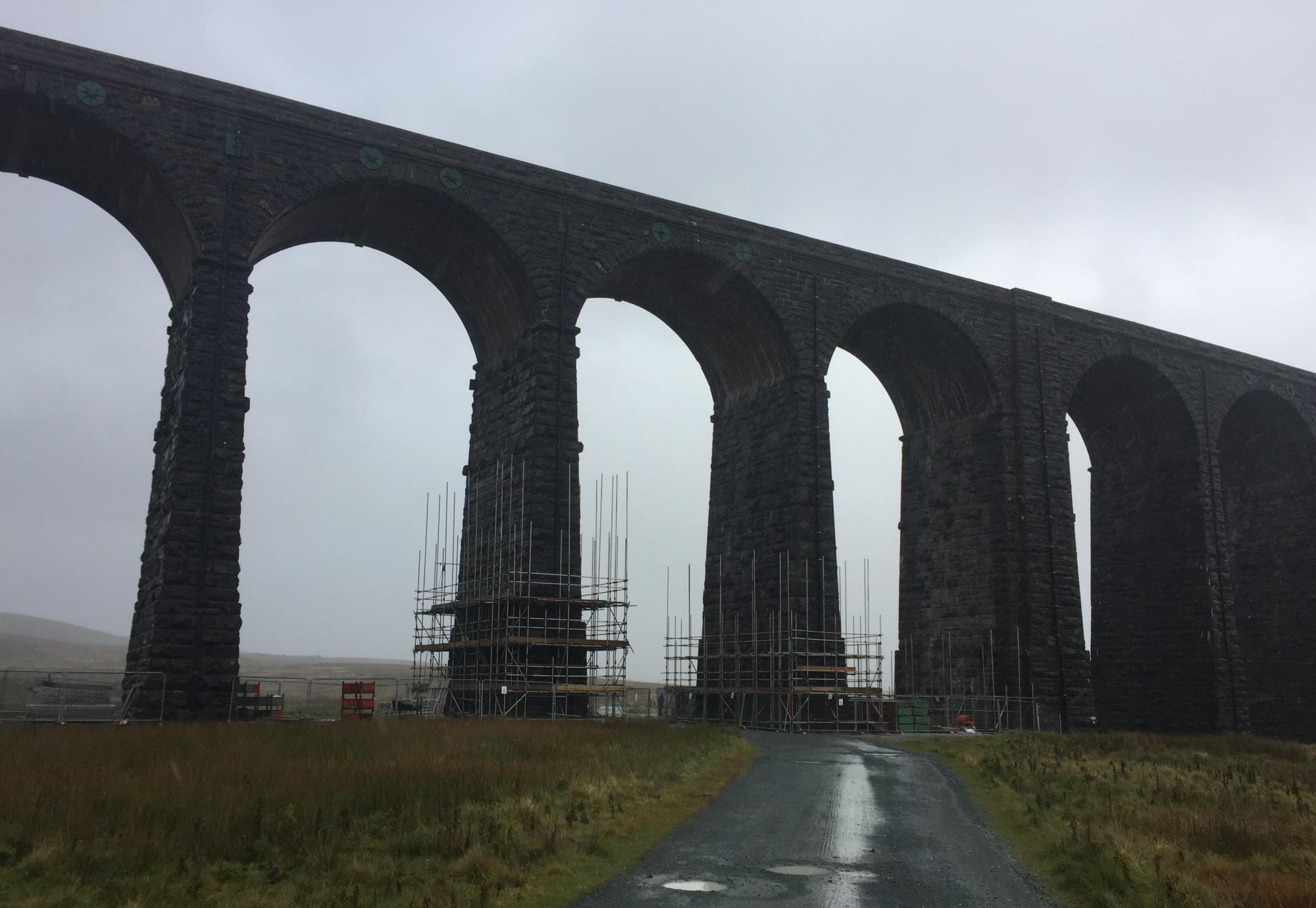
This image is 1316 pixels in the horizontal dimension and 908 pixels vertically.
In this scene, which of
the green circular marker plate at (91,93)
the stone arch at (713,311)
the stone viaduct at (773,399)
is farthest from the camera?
the stone arch at (713,311)

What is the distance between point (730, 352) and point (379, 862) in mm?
23198

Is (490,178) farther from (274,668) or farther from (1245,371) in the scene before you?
(274,668)

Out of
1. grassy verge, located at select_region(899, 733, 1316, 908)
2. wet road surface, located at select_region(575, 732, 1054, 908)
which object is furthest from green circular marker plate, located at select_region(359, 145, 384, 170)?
grassy verge, located at select_region(899, 733, 1316, 908)

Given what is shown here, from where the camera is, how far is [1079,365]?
35.4 meters

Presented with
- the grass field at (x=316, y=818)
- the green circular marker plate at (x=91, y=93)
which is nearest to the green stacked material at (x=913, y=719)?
the grass field at (x=316, y=818)

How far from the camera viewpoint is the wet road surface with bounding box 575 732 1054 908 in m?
9.18

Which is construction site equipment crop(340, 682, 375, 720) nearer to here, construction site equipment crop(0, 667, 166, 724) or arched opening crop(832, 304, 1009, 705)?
construction site equipment crop(0, 667, 166, 724)

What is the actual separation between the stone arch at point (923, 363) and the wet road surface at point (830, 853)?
18.4m

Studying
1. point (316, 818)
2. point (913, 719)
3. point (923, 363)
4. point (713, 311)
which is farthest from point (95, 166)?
point (913, 719)

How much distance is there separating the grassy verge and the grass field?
396 centimetres

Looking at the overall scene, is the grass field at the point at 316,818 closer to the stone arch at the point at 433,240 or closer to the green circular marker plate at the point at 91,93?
the green circular marker plate at the point at 91,93

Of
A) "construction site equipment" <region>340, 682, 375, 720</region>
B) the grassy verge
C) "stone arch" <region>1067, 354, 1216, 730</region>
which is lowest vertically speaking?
the grassy verge

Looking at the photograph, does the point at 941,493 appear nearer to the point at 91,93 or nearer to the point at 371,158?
the point at 371,158

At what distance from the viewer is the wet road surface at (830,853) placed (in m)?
9.18
